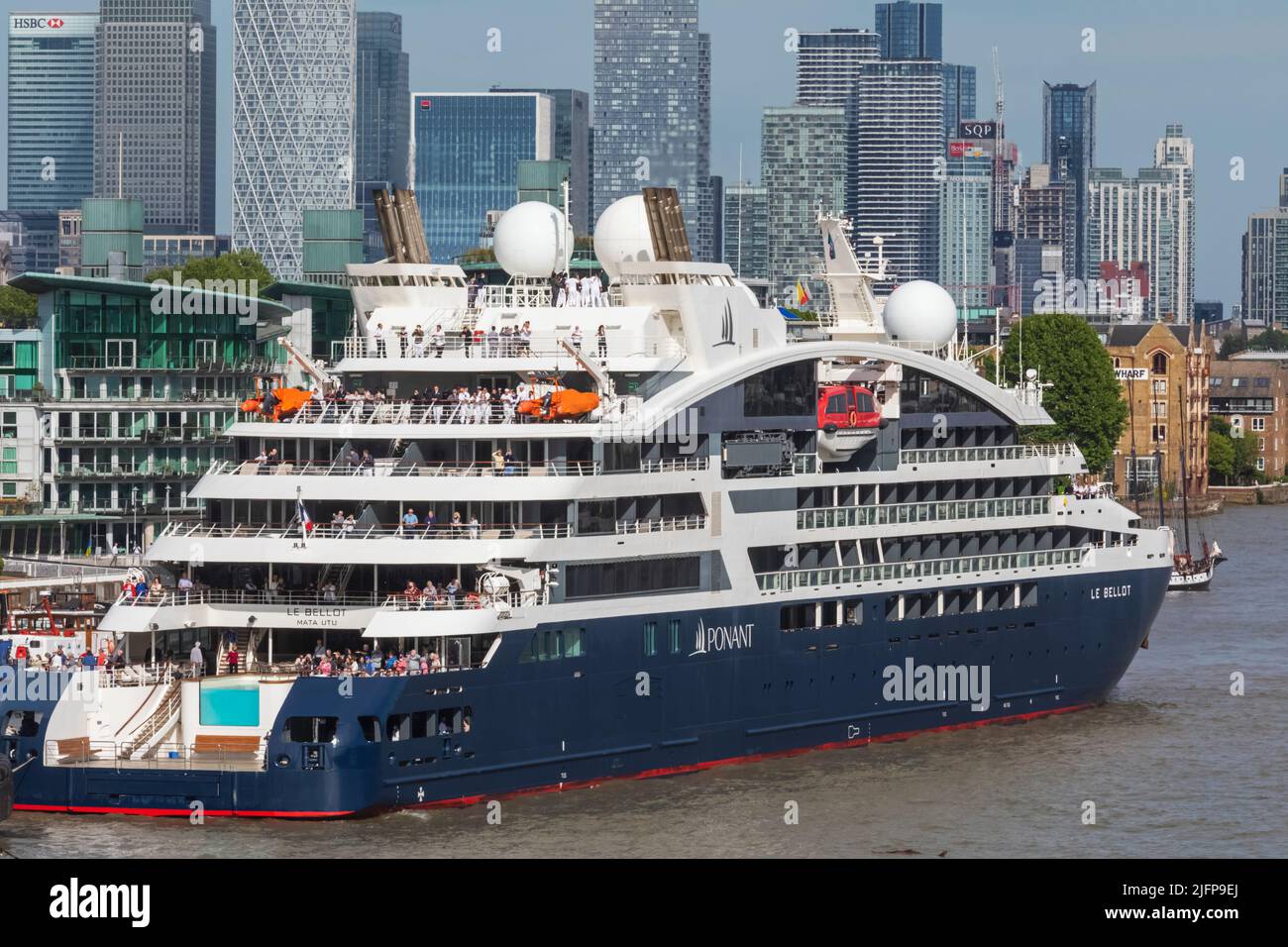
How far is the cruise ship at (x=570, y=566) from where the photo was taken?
4575cm

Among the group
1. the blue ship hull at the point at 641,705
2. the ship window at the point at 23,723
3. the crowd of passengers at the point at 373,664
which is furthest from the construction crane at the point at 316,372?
the ship window at the point at 23,723

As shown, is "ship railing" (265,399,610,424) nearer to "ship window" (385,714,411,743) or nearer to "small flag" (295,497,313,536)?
"small flag" (295,497,313,536)

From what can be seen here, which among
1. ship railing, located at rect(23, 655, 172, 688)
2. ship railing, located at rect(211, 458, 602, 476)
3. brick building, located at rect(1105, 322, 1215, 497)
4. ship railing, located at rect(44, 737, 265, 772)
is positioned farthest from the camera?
brick building, located at rect(1105, 322, 1215, 497)

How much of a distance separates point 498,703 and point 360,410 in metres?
6.84

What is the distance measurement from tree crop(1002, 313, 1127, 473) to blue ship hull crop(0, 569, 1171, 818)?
196 ft

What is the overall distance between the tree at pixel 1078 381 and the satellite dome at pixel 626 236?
66.2m

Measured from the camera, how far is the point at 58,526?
80875mm

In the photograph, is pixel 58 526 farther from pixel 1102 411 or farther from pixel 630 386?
pixel 1102 411

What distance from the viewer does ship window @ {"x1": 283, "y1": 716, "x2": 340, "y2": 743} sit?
→ 1757 inches

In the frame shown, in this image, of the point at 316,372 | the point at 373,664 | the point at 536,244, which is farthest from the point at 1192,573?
the point at 373,664

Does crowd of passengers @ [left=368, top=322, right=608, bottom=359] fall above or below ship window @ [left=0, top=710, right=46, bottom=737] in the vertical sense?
above


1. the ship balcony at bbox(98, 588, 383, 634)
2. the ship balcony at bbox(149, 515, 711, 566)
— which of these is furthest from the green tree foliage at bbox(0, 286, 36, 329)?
the ship balcony at bbox(98, 588, 383, 634)

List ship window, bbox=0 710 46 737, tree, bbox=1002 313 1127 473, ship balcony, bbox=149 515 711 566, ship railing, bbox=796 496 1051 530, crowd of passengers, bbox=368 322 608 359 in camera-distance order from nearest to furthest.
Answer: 1. ship window, bbox=0 710 46 737
2. ship balcony, bbox=149 515 711 566
3. crowd of passengers, bbox=368 322 608 359
4. ship railing, bbox=796 496 1051 530
5. tree, bbox=1002 313 1127 473
